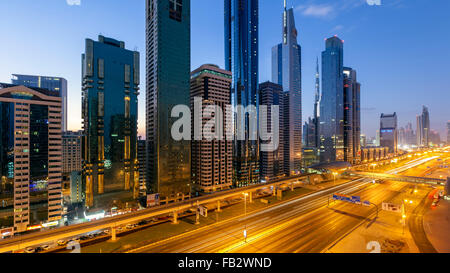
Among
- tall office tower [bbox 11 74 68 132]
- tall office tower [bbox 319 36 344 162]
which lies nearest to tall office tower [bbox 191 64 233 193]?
tall office tower [bbox 11 74 68 132]

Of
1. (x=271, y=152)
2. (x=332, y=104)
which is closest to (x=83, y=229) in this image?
(x=271, y=152)

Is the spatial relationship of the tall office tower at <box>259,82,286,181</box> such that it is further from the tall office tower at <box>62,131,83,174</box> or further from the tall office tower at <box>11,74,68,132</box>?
the tall office tower at <box>11,74,68,132</box>

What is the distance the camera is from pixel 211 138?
9412cm

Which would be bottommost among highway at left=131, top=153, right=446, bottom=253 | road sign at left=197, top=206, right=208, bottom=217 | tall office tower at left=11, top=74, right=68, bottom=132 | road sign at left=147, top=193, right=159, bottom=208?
road sign at left=147, top=193, right=159, bottom=208

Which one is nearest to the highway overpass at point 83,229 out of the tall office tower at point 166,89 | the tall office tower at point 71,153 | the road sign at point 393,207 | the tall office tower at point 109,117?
the tall office tower at point 166,89

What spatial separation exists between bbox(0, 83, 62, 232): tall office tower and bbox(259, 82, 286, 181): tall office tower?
11215cm

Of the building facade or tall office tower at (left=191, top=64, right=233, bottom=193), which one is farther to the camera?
the building facade

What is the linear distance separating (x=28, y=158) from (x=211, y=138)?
66.8m

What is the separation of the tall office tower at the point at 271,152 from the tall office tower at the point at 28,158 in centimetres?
11215

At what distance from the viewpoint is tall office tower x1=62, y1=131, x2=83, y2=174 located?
122m

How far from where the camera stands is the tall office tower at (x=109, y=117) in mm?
79938

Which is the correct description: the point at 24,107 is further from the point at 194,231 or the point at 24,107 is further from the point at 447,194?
the point at 447,194

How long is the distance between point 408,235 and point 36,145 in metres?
105

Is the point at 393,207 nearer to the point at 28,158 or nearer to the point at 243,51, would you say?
the point at 28,158
